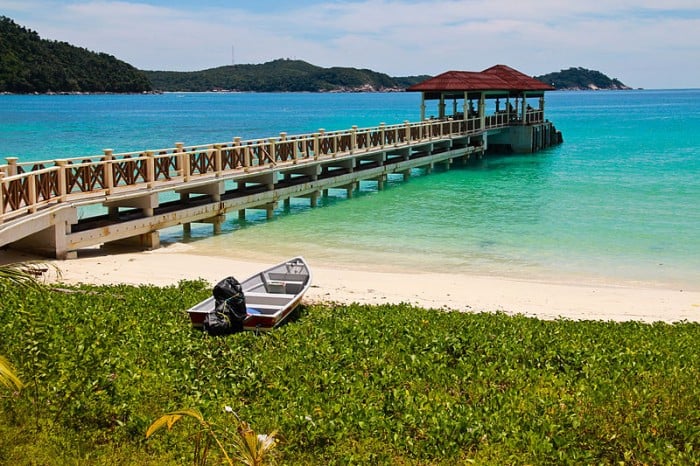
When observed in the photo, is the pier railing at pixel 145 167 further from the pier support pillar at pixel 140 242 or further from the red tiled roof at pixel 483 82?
the red tiled roof at pixel 483 82

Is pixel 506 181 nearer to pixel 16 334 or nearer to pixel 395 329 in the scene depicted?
pixel 395 329

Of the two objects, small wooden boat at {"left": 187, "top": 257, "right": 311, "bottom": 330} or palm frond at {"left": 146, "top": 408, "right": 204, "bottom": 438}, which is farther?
small wooden boat at {"left": 187, "top": 257, "right": 311, "bottom": 330}

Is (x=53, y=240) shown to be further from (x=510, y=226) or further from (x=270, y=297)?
(x=510, y=226)

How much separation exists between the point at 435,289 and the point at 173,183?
8072 mm

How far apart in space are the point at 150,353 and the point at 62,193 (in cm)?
870

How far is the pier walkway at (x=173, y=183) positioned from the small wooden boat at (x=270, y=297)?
5.11 m

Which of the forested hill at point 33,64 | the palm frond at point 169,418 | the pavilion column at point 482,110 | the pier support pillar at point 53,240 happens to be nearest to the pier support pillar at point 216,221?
the pier support pillar at point 53,240

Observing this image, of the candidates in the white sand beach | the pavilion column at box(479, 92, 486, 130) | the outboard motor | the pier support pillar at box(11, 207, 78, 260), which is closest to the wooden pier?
the pier support pillar at box(11, 207, 78, 260)

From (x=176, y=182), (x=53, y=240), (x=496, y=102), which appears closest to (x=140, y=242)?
(x=176, y=182)

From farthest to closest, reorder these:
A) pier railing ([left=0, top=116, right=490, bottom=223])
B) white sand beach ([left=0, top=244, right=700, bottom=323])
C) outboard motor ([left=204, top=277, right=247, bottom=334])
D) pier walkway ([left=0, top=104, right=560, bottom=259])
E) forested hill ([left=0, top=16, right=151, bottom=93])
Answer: forested hill ([left=0, top=16, right=151, bottom=93]) < pier walkway ([left=0, top=104, right=560, bottom=259]) < pier railing ([left=0, top=116, right=490, bottom=223]) < white sand beach ([left=0, top=244, right=700, bottom=323]) < outboard motor ([left=204, top=277, right=247, bottom=334])

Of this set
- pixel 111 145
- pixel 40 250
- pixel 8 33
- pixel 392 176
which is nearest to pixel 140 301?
pixel 40 250

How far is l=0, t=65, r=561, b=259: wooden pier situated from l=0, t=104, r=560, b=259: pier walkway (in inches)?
1.0

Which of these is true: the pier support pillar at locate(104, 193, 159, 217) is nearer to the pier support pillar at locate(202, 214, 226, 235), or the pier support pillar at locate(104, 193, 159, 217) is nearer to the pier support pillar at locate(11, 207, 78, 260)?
the pier support pillar at locate(11, 207, 78, 260)

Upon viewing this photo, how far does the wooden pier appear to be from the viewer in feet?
Result: 53.3
